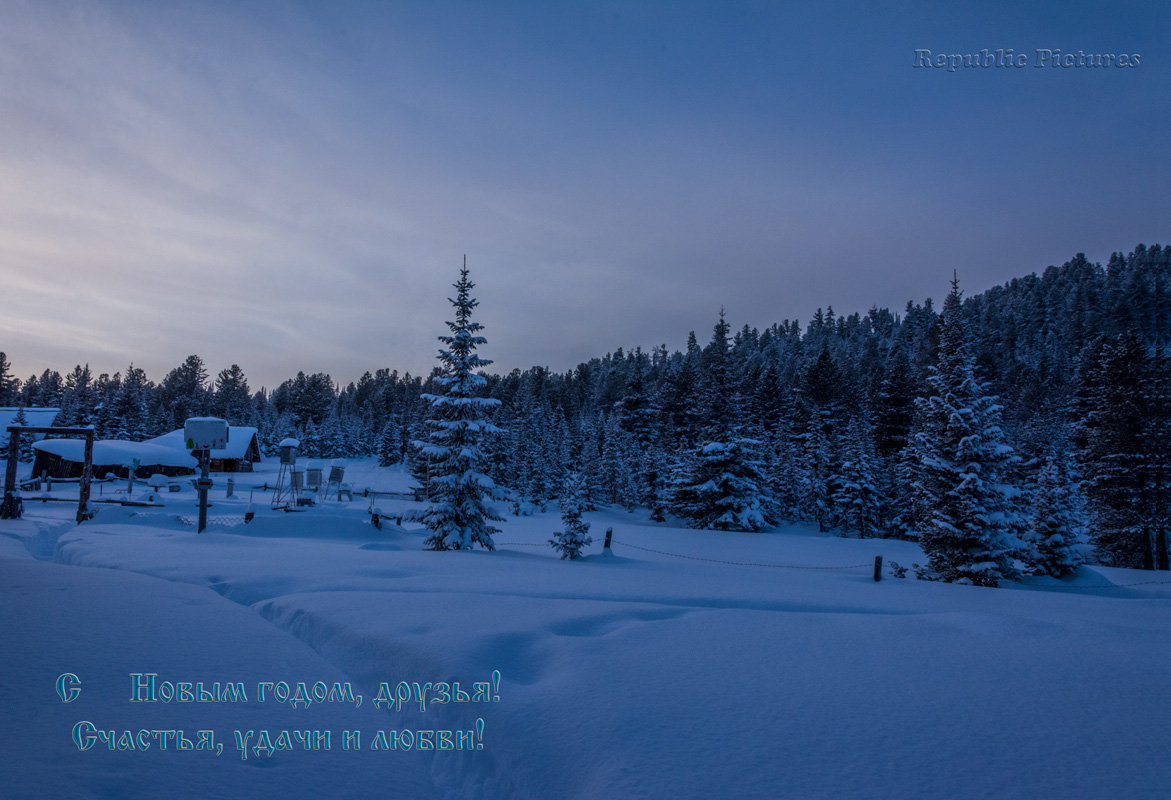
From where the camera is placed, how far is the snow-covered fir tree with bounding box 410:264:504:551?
60.5 feet

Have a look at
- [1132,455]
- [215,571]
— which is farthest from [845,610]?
[1132,455]

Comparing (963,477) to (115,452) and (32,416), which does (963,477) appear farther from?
(32,416)

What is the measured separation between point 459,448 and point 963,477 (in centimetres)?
1546

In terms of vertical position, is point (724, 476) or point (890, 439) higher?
point (890, 439)

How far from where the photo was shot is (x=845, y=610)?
912cm

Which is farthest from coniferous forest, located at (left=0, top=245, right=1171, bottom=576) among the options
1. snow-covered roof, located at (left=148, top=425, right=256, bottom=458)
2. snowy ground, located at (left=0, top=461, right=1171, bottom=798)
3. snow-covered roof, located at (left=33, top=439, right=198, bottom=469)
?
snow-covered roof, located at (left=33, top=439, right=198, bottom=469)

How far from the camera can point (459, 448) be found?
1867 cm

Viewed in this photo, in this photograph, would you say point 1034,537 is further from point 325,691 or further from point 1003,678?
point 325,691

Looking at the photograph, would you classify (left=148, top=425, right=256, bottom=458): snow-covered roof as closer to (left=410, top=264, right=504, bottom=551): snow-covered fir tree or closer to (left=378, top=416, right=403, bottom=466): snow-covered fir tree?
(left=378, top=416, right=403, bottom=466): snow-covered fir tree

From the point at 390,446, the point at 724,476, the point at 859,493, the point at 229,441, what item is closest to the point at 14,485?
the point at 724,476

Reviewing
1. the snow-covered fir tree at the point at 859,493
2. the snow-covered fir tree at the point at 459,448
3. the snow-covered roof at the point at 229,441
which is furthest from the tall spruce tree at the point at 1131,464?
the snow-covered roof at the point at 229,441

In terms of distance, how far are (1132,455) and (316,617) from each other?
35027 millimetres

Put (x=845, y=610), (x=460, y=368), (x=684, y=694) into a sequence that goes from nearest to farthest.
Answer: (x=684, y=694) → (x=845, y=610) → (x=460, y=368)

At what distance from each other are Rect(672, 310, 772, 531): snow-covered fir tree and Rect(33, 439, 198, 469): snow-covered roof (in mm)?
46058
